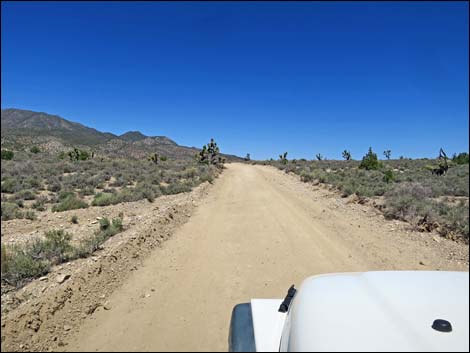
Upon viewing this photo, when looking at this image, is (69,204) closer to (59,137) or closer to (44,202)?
(44,202)

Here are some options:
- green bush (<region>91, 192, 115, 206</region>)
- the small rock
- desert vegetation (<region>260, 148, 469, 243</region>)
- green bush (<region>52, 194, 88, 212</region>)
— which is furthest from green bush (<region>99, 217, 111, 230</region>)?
desert vegetation (<region>260, 148, 469, 243</region>)

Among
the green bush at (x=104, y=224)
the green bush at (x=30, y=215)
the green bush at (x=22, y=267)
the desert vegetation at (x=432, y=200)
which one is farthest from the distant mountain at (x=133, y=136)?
the desert vegetation at (x=432, y=200)

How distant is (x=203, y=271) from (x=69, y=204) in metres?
3.39

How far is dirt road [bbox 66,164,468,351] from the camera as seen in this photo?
3.10 metres

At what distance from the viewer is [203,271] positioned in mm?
5152

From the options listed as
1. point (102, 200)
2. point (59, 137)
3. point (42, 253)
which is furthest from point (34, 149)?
point (102, 200)

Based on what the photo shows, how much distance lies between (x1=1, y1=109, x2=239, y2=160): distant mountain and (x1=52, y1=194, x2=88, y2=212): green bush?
2.05 m

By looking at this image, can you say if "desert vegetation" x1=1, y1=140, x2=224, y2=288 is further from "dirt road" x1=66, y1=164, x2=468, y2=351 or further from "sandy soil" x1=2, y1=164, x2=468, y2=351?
"dirt road" x1=66, y1=164, x2=468, y2=351

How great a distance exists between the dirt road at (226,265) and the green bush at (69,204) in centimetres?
202

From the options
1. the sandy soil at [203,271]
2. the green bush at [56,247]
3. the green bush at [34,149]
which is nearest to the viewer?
the sandy soil at [203,271]

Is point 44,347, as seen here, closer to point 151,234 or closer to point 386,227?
point 151,234

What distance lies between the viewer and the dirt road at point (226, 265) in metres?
3.10

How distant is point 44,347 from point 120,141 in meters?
2.75

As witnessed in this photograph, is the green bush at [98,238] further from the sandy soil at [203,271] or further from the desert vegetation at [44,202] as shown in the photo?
the sandy soil at [203,271]
